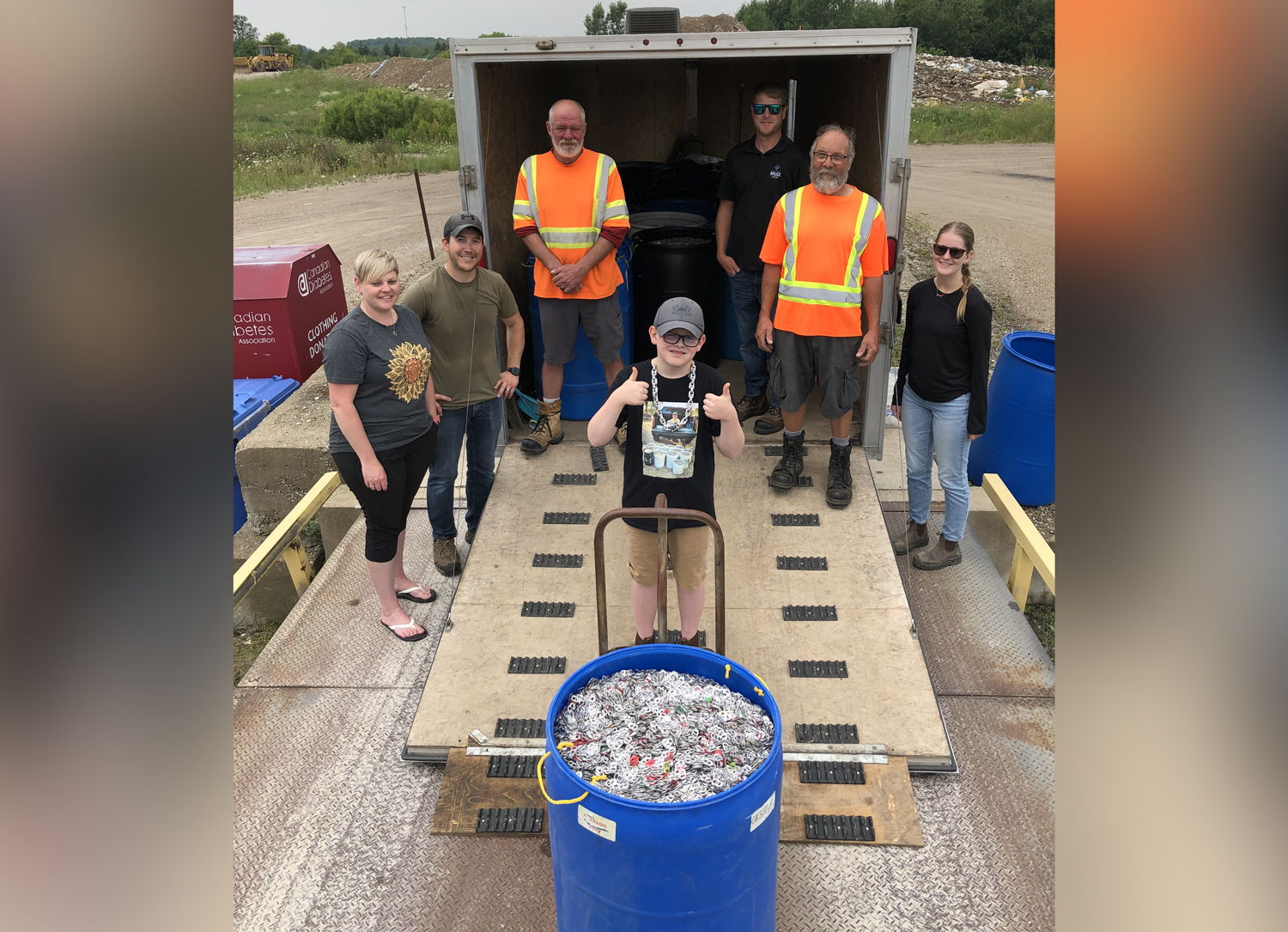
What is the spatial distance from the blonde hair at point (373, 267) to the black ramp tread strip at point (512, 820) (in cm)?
208

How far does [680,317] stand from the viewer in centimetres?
285

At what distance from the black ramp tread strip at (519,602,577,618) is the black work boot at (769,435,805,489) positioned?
4.56 ft

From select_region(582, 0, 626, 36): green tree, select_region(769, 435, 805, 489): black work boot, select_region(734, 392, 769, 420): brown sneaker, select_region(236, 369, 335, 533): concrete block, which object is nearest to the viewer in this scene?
select_region(769, 435, 805, 489): black work boot

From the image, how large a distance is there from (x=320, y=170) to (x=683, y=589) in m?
24.9

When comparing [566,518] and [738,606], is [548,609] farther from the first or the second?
[738,606]

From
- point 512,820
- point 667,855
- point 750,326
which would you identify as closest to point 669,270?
point 750,326

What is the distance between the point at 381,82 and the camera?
5288cm

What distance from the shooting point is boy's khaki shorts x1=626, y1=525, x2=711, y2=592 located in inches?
126

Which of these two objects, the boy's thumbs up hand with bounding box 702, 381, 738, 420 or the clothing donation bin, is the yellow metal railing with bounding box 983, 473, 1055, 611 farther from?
the clothing donation bin

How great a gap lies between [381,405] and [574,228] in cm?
156

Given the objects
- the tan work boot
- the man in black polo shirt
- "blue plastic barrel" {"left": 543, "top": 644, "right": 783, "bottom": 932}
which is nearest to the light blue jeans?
the man in black polo shirt
